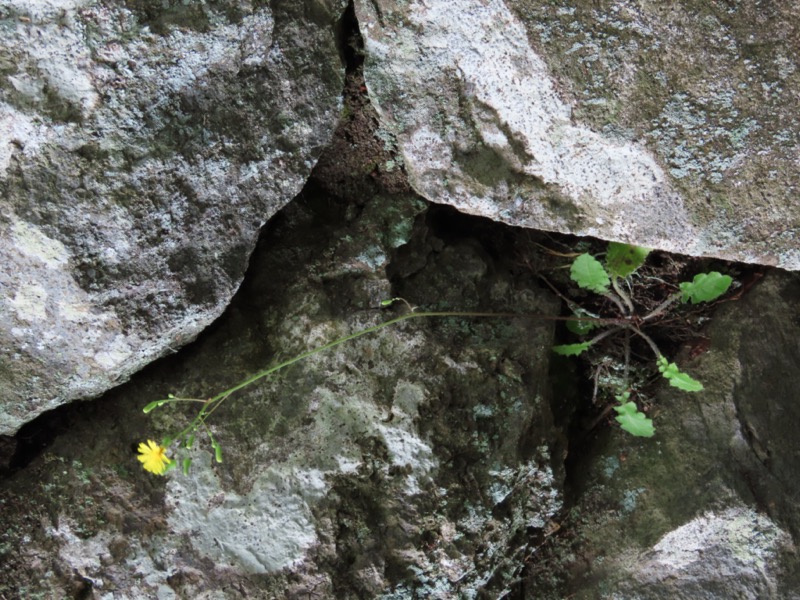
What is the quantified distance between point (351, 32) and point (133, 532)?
5.66 feet

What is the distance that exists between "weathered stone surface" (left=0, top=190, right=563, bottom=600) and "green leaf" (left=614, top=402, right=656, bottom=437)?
38 centimetres

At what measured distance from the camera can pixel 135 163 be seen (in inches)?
70.9

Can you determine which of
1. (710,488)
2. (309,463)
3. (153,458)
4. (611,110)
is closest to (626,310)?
(710,488)

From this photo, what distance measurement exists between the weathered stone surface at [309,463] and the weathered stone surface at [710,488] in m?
0.43

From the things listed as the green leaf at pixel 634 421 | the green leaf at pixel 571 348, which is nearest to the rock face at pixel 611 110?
the green leaf at pixel 571 348

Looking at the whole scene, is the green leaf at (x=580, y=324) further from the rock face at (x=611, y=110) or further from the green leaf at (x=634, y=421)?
the rock face at (x=611, y=110)

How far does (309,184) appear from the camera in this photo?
231cm

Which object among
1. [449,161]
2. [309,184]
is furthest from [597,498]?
[309,184]

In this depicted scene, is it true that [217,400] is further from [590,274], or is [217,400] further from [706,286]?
[706,286]

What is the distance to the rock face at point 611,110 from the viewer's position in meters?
1.87

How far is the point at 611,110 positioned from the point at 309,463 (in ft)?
4.55

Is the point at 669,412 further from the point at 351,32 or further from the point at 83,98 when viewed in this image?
the point at 83,98

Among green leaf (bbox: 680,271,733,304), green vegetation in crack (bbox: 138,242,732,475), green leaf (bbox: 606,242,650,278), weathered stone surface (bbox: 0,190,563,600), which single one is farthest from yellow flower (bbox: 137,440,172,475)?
green leaf (bbox: 680,271,733,304)

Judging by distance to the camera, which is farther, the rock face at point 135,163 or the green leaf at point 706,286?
the green leaf at point 706,286
